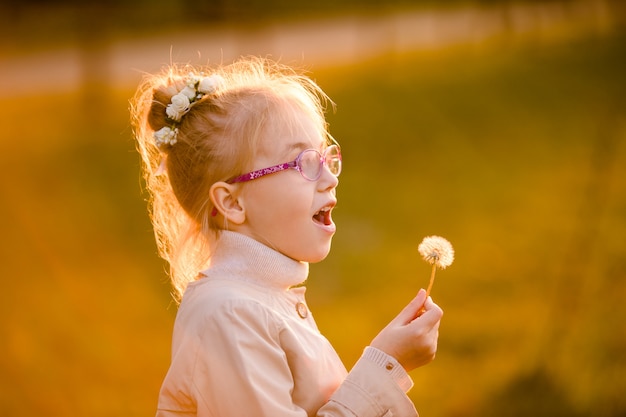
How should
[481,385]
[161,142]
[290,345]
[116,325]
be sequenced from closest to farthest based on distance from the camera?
[290,345], [161,142], [481,385], [116,325]

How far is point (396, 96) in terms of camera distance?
29.1ft

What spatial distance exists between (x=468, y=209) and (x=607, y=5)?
4914 millimetres

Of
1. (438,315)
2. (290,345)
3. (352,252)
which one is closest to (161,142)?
(290,345)

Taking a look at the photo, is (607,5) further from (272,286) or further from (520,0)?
(272,286)

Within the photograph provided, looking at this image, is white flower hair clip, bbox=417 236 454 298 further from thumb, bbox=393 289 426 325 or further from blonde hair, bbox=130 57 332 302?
blonde hair, bbox=130 57 332 302

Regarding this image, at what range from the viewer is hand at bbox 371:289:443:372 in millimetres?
1762

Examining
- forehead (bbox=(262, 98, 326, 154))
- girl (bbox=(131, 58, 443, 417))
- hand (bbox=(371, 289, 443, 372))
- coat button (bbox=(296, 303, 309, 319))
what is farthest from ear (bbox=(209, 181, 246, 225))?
hand (bbox=(371, 289, 443, 372))

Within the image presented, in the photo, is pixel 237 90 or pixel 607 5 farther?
pixel 607 5

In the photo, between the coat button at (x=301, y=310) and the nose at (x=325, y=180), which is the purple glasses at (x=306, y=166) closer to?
the nose at (x=325, y=180)

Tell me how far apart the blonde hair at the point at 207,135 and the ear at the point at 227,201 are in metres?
0.03

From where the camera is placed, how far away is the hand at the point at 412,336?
1.76 metres

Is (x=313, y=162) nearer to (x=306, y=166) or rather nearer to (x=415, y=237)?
(x=306, y=166)

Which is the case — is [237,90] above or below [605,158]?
above

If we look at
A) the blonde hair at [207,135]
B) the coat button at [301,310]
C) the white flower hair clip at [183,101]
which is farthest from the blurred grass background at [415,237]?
the white flower hair clip at [183,101]
